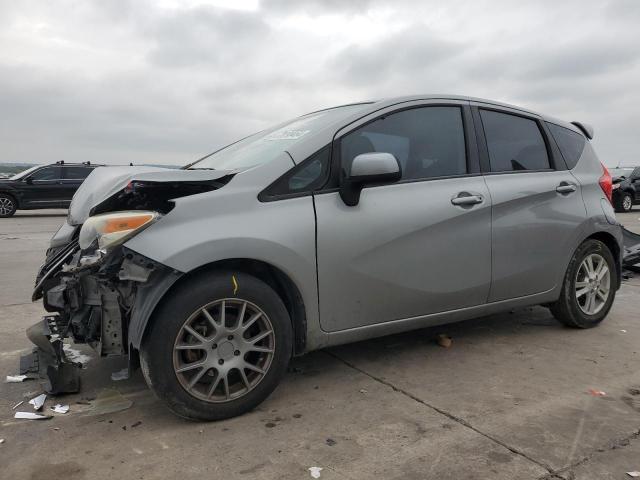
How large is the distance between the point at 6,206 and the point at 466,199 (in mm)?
16471

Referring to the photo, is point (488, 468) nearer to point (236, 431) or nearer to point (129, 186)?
point (236, 431)

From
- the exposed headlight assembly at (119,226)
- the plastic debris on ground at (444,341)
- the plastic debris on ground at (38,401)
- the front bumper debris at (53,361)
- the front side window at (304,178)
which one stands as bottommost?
the plastic debris on ground at (444,341)

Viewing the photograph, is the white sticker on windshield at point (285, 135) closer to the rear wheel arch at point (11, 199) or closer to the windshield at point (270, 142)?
the windshield at point (270, 142)

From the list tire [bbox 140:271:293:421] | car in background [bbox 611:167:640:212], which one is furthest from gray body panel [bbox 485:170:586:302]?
car in background [bbox 611:167:640:212]

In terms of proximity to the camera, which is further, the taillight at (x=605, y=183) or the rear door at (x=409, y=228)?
the taillight at (x=605, y=183)

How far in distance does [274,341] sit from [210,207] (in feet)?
2.59

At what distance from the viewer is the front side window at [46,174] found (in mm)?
16567

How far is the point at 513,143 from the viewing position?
3.92 meters

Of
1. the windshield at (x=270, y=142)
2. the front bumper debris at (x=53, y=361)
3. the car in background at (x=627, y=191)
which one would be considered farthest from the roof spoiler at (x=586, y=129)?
the car in background at (x=627, y=191)

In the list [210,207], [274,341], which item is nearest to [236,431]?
[274,341]

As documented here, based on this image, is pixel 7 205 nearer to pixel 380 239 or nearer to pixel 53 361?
pixel 53 361

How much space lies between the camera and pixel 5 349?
386 centimetres

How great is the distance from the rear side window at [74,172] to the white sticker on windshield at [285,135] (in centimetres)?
1490

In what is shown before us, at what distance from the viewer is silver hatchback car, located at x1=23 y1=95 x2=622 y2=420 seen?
8.63 feet
